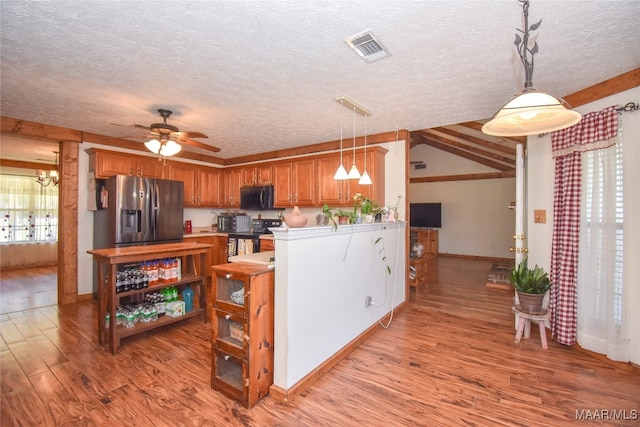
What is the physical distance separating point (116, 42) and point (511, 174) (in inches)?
343

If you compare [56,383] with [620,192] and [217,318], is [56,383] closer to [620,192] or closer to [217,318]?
[217,318]

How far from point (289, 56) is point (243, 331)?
1.99 meters

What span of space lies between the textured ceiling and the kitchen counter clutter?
1.54 m

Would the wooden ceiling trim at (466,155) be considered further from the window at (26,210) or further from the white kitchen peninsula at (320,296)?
the window at (26,210)

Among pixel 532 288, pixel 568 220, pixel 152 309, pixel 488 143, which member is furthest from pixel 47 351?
pixel 488 143

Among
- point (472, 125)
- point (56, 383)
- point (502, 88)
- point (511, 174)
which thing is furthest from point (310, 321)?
point (511, 174)

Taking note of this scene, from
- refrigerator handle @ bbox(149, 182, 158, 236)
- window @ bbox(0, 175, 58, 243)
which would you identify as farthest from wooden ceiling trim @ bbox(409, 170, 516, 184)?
window @ bbox(0, 175, 58, 243)

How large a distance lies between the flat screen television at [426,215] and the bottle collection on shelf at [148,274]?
7053 mm

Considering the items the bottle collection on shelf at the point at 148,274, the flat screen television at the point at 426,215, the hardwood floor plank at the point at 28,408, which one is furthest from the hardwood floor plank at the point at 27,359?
the flat screen television at the point at 426,215

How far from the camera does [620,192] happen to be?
2.37m

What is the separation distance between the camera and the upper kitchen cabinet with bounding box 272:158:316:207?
15.3ft

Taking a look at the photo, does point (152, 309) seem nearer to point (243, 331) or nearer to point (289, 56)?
point (243, 331)

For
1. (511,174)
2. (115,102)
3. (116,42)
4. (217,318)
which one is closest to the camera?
(116,42)

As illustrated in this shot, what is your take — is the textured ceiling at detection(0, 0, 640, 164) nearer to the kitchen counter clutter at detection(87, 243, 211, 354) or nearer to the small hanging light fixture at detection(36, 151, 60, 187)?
the kitchen counter clutter at detection(87, 243, 211, 354)
